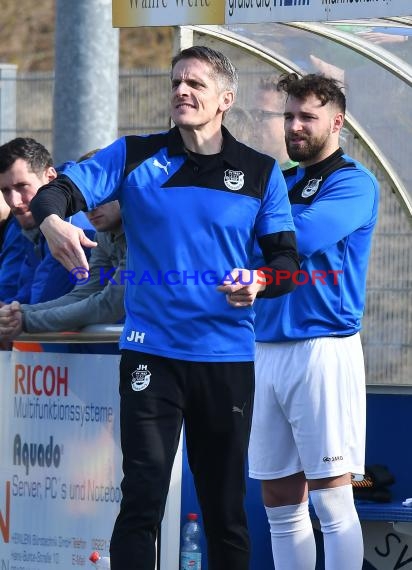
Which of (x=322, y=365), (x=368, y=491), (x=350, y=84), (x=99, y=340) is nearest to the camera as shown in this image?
(x=322, y=365)

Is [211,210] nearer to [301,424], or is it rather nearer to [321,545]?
[301,424]

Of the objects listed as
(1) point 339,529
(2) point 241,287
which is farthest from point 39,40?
(2) point 241,287

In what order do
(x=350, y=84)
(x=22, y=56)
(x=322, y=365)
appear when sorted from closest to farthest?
(x=322, y=365), (x=350, y=84), (x=22, y=56)

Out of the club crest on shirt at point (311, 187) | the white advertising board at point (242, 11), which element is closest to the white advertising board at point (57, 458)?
the club crest on shirt at point (311, 187)

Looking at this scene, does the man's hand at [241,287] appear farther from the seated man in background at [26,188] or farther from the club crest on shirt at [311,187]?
the seated man in background at [26,188]

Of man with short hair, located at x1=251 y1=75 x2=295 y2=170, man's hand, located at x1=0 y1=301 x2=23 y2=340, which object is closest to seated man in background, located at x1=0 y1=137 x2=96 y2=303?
man's hand, located at x1=0 y1=301 x2=23 y2=340

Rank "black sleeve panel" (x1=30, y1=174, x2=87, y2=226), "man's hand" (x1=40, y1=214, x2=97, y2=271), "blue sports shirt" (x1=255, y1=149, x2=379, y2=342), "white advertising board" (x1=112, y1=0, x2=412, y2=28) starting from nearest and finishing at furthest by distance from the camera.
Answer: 1. "man's hand" (x1=40, y1=214, x2=97, y2=271)
2. "black sleeve panel" (x1=30, y1=174, x2=87, y2=226)
3. "blue sports shirt" (x1=255, y1=149, x2=379, y2=342)
4. "white advertising board" (x1=112, y1=0, x2=412, y2=28)

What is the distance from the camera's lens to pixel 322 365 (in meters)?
6.11

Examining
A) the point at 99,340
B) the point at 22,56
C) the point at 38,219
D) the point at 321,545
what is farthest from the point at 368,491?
the point at 22,56

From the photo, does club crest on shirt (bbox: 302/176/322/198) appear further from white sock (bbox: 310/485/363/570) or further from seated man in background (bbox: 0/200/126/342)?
white sock (bbox: 310/485/363/570)

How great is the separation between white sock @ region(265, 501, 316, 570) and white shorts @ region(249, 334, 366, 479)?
0.18 metres

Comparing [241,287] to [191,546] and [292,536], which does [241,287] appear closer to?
[292,536]

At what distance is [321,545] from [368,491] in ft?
1.24

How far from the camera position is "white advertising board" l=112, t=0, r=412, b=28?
6.47 metres
